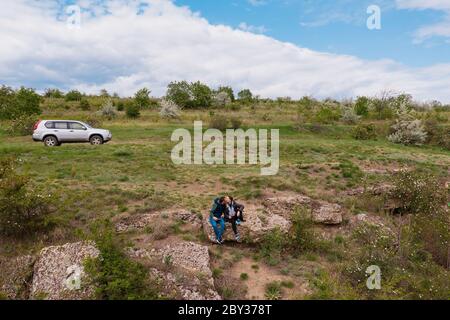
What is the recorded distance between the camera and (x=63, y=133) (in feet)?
61.3

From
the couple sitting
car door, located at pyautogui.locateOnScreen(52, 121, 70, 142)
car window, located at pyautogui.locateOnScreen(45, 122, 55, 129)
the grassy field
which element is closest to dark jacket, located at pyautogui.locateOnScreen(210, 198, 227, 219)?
the couple sitting

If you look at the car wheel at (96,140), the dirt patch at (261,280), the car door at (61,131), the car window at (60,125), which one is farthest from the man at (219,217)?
the car window at (60,125)

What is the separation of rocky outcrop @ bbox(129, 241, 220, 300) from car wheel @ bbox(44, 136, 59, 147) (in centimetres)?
1164

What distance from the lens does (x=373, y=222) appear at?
1231 centimetres

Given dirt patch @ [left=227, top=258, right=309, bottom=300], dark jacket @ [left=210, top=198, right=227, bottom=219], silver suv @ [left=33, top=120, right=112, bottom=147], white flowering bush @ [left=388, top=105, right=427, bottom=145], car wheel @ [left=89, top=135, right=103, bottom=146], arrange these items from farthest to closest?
1. white flowering bush @ [left=388, top=105, right=427, bottom=145]
2. car wheel @ [left=89, top=135, right=103, bottom=146]
3. silver suv @ [left=33, top=120, right=112, bottom=147]
4. dark jacket @ [left=210, top=198, right=227, bottom=219]
5. dirt patch @ [left=227, top=258, right=309, bottom=300]

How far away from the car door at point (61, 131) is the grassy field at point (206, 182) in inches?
21.5

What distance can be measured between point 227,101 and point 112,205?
35.9 m

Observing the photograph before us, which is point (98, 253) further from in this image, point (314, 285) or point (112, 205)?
point (314, 285)

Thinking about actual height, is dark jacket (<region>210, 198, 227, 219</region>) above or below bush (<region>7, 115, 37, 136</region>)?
below

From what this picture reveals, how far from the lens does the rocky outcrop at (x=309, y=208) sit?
1218cm

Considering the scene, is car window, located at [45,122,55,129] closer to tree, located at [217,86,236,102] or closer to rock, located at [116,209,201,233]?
rock, located at [116,209,201,233]

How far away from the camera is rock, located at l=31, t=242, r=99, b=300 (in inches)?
300
